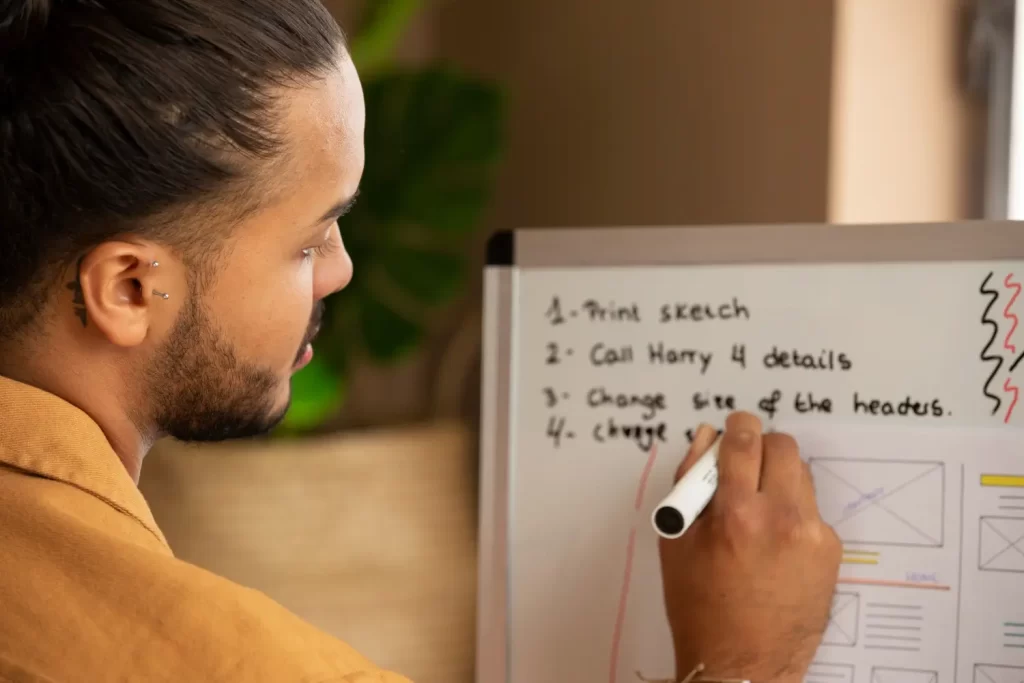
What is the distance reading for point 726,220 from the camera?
1771 millimetres

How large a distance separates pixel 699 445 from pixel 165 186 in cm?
54

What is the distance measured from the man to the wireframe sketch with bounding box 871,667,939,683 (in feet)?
0.21

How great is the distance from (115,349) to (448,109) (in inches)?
46.4

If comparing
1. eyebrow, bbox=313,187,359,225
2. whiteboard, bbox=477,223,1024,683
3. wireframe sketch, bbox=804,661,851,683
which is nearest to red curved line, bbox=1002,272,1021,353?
whiteboard, bbox=477,223,1024,683

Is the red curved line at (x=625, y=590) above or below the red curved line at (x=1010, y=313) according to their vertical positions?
below

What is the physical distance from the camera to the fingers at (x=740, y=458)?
3.01 ft

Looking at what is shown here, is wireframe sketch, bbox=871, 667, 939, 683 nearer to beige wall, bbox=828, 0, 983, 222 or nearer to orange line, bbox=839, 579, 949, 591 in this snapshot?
orange line, bbox=839, 579, 949, 591

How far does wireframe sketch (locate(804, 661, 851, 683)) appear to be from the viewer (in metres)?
0.92

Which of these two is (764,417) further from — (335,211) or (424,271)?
(424,271)

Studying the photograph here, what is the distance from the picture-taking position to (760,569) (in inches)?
35.3

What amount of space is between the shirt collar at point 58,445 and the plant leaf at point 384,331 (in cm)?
114

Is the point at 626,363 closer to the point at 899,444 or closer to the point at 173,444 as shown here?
the point at 899,444

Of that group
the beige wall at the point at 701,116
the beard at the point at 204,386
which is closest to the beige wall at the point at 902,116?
the beige wall at the point at 701,116

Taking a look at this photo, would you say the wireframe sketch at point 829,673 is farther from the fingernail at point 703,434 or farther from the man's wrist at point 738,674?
the fingernail at point 703,434
